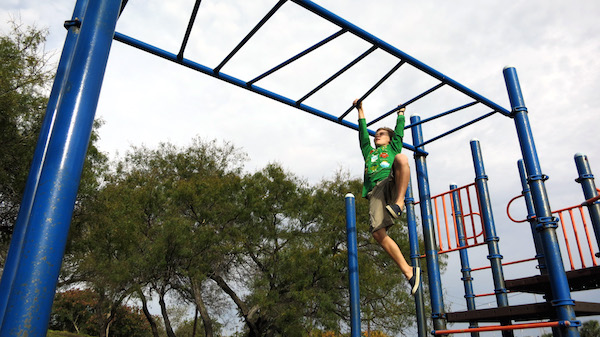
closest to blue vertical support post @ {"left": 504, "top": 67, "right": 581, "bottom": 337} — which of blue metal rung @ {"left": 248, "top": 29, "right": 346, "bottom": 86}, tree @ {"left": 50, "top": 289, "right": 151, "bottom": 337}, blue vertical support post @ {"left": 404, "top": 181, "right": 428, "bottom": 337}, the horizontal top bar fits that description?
the horizontal top bar

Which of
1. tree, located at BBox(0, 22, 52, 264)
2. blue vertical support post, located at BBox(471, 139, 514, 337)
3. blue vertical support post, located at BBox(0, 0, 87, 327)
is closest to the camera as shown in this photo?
blue vertical support post, located at BBox(0, 0, 87, 327)

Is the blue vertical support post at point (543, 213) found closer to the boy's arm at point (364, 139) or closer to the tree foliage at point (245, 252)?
the boy's arm at point (364, 139)

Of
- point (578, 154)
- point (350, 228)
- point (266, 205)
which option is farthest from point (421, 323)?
point (266, 205)

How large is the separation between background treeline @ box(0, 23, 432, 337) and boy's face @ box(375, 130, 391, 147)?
360 inches

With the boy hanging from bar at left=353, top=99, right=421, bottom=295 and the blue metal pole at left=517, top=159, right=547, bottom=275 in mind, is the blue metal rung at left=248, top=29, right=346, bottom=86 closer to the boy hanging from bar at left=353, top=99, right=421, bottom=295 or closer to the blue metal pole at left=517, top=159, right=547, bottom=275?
the boy hanging from bar at left=353, top=99, right=421, bottom=295

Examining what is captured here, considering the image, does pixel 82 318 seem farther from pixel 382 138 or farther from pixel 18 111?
pixel 382 138

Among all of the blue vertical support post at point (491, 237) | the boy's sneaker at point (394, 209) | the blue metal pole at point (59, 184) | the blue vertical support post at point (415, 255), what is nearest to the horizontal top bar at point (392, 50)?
the blue vertical support post at point (491, 237)

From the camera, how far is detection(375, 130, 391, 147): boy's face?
3.92 meters

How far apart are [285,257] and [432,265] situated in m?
8.52

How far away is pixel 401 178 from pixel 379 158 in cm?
41

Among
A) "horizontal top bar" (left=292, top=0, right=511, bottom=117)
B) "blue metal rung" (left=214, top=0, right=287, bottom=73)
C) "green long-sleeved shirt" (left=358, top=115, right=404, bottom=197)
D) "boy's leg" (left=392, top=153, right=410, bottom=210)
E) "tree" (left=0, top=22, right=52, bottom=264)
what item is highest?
"tree" (left=0, top=22, right=52, bottom=264)

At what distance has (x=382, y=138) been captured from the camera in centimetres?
396

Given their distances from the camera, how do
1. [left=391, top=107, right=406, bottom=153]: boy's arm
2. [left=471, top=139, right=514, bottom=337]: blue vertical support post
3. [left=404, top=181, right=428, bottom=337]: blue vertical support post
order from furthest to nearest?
[left=471, top=139, right=514, bottom=337]: blue vertical support post → [left=404, top=181, right=428, bottom=337]: blue vertical support post → [left=391, top=107, right=406, bottom=153]: boy's arm

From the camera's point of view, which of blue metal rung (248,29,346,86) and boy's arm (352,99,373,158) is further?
boy's arm (352,99,373,158)
